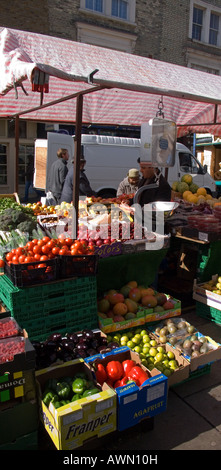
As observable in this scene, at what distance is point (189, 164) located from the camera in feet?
40.2

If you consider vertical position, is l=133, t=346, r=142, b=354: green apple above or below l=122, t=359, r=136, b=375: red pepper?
below

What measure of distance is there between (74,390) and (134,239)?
216cm

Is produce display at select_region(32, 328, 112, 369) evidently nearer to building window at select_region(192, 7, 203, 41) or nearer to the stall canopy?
the stall canopy

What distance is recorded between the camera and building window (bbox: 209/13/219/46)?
19.2 meters

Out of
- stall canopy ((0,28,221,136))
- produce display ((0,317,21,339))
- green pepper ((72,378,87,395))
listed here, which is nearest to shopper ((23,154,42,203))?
stall canopy ((0,28,221,136))

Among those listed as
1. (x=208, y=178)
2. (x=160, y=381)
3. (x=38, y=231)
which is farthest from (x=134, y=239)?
(x=208, y=178)

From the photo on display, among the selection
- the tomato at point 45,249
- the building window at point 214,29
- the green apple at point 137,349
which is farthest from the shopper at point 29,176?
the building window at point 214,29

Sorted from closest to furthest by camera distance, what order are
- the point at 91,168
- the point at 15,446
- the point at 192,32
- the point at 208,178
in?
the point at 15,446, the point at 91,168, the point at 208,178, the point at 192,32

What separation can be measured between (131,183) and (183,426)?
483 cm

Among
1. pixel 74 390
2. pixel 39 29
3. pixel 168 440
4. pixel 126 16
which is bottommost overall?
pixel 168 440

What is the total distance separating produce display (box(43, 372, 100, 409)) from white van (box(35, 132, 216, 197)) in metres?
9.10

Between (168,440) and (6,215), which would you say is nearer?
(168,440)

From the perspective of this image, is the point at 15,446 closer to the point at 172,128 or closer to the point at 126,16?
the point at 172,128

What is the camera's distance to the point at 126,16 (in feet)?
53.7
